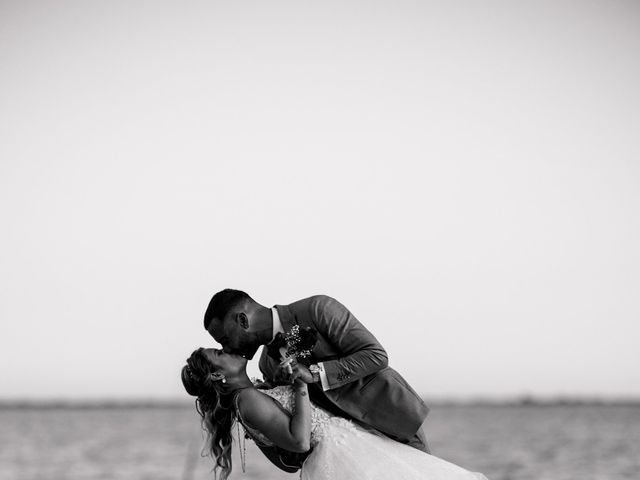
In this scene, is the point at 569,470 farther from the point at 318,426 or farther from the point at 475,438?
the point at 318,426

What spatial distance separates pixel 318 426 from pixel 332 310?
65cm

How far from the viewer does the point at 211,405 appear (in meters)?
5.16

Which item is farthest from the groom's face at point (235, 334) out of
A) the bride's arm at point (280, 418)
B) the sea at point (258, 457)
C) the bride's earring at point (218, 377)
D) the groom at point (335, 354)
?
the sea at point (258, 457)

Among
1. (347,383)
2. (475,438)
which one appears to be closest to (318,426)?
(347,383)

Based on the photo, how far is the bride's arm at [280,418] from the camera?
476 centimetres

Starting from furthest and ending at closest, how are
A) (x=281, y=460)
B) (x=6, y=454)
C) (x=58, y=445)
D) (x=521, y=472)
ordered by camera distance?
(x=58, y=445) < (x=6, y=454) < (x=521, y=472) < (x=281, y=460)

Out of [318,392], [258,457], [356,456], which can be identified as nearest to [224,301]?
[318,392]

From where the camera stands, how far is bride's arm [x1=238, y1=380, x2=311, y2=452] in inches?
187

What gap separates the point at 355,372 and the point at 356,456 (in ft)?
1.59

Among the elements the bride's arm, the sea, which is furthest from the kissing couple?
the sea

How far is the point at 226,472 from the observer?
5.41 m

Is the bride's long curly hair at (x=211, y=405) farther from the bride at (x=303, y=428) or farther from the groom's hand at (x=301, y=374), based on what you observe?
the groom's hand at (x=301, y=374)

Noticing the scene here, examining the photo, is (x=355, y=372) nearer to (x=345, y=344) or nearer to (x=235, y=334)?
(x=345, y=344)

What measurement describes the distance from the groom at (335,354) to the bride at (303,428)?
8 cm
